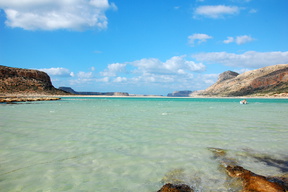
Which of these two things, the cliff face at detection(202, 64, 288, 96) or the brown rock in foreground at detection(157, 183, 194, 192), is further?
the cliff face at detection(202, 64, 288, 96)

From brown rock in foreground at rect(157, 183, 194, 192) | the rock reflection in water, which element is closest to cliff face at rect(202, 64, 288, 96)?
the rock reflection in water

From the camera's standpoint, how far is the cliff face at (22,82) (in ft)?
352

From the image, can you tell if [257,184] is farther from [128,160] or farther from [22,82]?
[22,82]

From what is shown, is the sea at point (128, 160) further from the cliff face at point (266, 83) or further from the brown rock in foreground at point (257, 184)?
the cliff face at point (266, 83)

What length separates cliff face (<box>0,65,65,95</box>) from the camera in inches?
4224

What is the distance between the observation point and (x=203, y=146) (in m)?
9.05

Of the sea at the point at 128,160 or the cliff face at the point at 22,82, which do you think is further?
the cliff face at the point at 22,82

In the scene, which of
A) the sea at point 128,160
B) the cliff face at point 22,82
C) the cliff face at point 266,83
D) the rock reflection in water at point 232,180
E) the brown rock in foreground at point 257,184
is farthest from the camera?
the cliff face at point 266,83

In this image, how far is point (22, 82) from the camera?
388 ft

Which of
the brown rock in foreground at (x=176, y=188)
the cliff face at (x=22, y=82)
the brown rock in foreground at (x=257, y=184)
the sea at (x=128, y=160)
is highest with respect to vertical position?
the cliff face at (x=22, y=82)

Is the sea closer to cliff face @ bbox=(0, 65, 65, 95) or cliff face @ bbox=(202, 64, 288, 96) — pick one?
cliff face @ bbox=(0, 65, 65, 95)

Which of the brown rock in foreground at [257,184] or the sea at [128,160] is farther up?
the brown rock in foreground at [257,184]

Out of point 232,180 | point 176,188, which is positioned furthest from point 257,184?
point 176,188

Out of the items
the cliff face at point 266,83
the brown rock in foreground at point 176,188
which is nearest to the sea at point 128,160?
the brown rock in foreground at point 176,188
